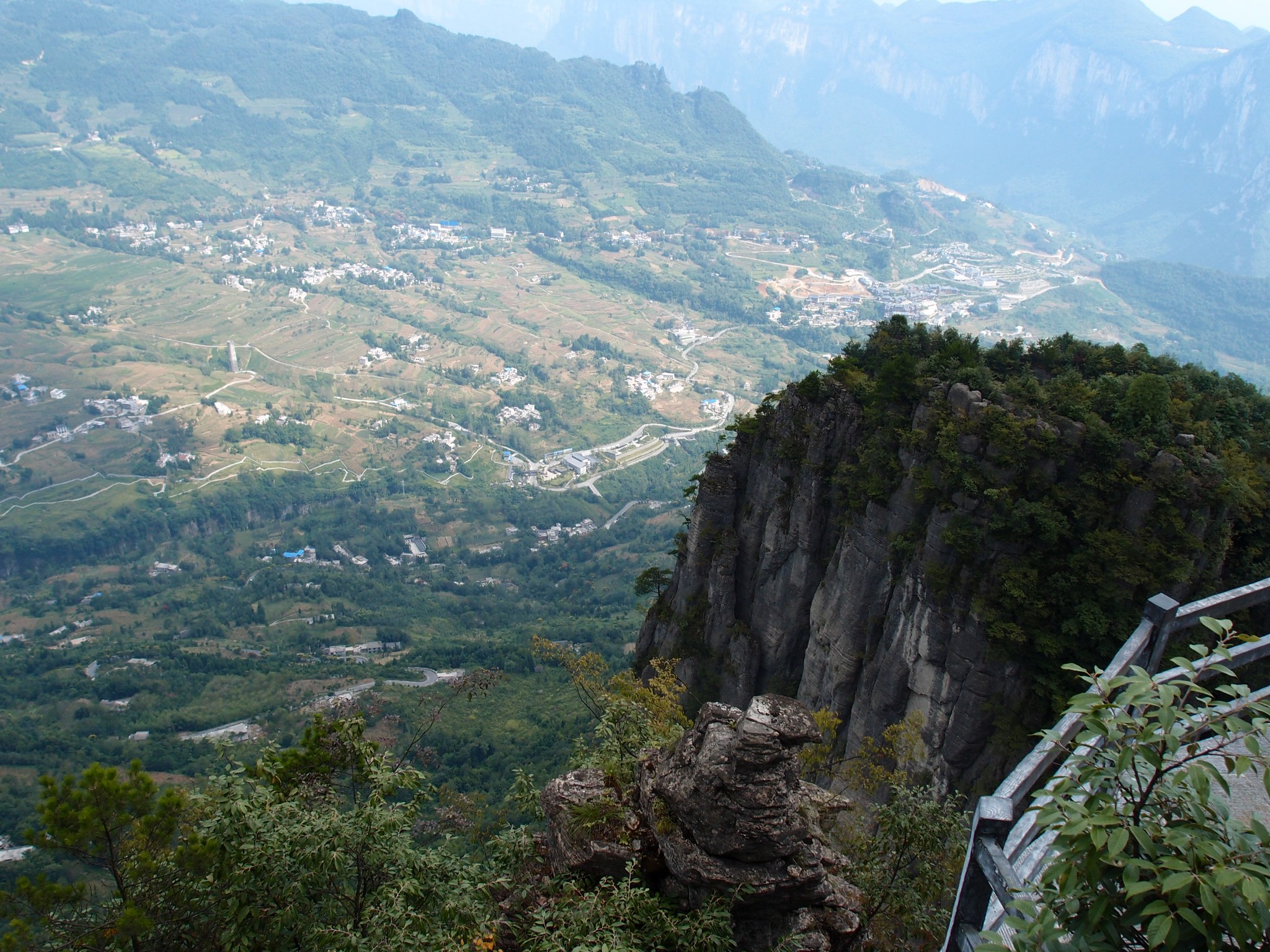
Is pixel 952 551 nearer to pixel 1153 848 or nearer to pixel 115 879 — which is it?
pixel 1153 848

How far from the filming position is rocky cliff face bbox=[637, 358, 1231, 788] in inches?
859

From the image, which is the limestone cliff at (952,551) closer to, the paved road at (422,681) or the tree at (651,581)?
the tree at (651,581)

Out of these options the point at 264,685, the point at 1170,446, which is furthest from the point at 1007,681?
the point at 264,685

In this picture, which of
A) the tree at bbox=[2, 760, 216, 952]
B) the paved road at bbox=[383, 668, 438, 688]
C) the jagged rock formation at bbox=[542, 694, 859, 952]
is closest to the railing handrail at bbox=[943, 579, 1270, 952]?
the jagged rock formation at bbox=[542, 694, 859, 952]

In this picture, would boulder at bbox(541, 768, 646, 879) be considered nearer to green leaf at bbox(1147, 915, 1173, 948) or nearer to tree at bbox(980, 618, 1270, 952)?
tree at bbox(980, 618, 1270, 952)

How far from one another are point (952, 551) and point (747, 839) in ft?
45.4

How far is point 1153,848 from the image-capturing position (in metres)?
5.02

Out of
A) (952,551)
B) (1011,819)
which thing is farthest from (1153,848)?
(952,551)

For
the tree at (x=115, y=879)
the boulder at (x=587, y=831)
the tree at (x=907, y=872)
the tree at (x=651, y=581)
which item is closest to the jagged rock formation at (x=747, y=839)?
the boulder at (x=587, y=831)

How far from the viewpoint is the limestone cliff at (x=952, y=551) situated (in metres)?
20.9

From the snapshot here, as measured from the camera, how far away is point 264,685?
66062 millimetres

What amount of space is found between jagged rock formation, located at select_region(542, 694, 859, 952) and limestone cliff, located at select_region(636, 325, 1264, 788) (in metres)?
10.9

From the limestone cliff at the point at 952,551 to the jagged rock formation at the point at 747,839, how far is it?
10860 mm

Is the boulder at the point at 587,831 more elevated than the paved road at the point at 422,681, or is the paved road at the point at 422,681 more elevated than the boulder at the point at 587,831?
the boulder at the point at 587,831
